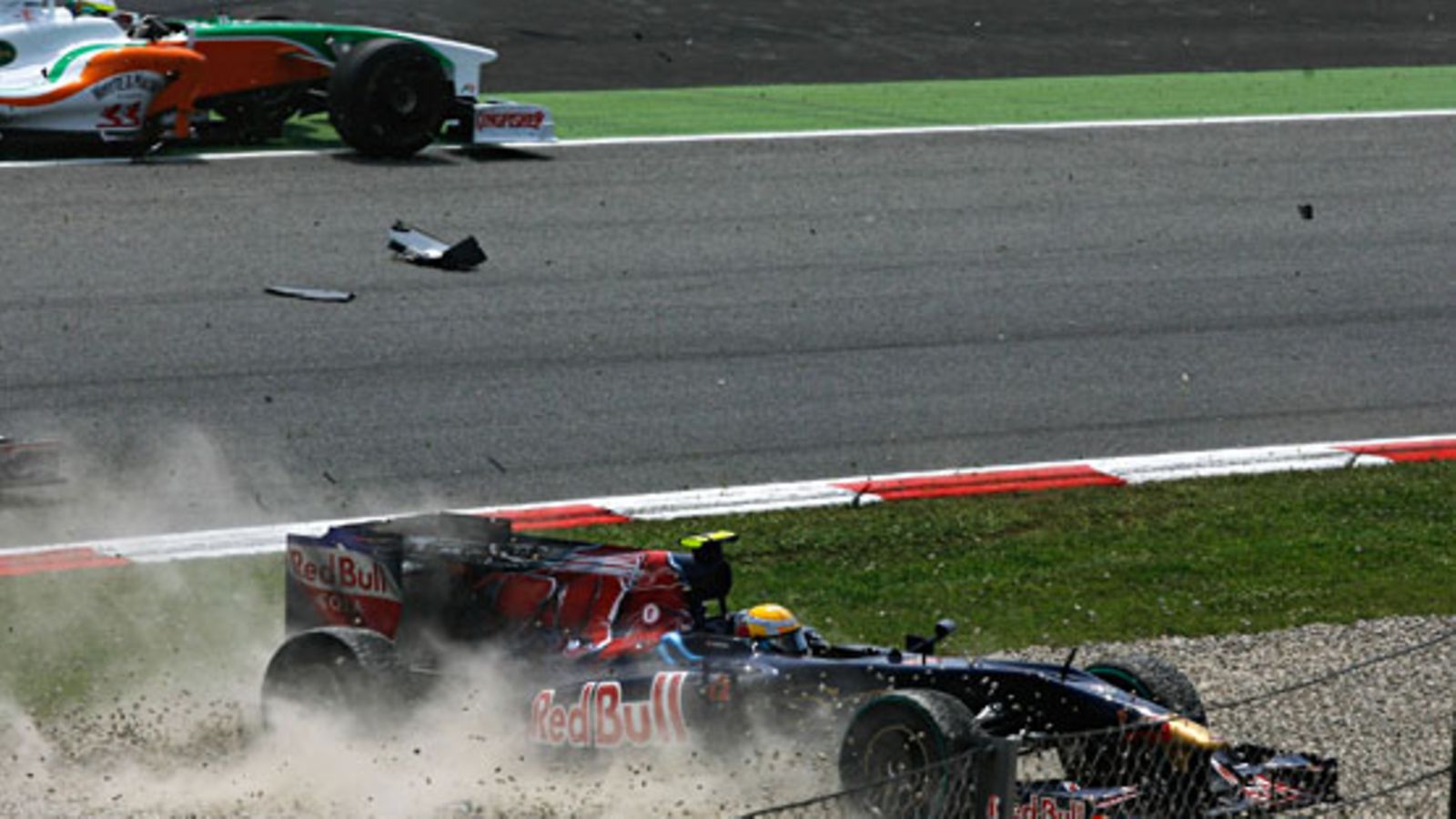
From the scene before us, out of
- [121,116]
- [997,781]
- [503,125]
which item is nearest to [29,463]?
[997,781]

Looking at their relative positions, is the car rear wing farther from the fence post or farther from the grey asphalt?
the fence post

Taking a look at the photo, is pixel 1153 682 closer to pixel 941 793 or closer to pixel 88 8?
pixel 941 793

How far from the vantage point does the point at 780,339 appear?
13.0 meters

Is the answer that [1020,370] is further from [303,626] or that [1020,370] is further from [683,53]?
[683,53]

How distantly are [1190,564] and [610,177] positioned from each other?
7610 mm

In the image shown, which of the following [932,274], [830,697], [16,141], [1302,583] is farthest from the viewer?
[16,141]

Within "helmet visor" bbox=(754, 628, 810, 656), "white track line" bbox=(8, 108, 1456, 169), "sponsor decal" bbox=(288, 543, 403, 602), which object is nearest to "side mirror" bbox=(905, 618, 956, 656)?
"helmet visor" bbox=(754, 628, 810, 656)

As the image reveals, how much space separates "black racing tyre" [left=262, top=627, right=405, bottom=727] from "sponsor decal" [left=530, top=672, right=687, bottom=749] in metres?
0.55

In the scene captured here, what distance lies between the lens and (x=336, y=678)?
7.34m

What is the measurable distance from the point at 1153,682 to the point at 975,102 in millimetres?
13196

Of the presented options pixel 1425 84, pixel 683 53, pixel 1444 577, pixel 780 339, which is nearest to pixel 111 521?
pixel 780 339

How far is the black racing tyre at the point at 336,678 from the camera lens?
24.0 feet

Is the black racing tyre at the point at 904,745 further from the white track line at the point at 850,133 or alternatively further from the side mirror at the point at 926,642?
the white track line at the point at 850,133

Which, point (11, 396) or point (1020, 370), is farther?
point (1020, 370)
